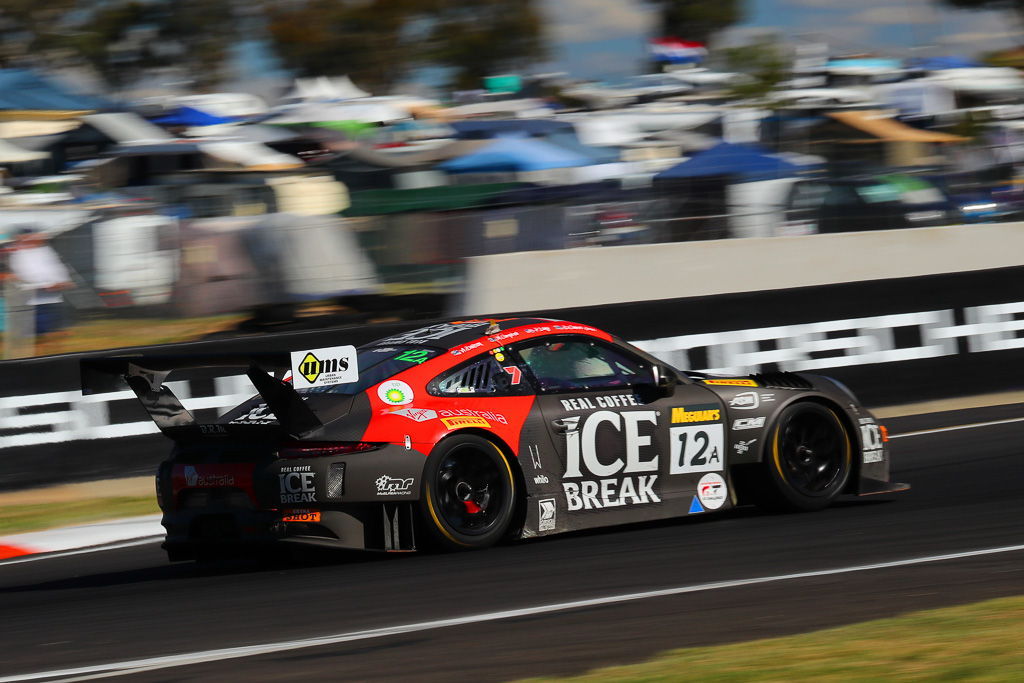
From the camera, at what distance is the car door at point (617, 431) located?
7922 millimetres

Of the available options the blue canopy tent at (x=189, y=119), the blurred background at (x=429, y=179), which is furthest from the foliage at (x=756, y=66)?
the blue canopy tent at (x=189, y=119)

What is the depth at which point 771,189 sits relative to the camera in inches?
654

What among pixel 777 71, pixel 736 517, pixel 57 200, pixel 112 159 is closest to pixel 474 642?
pixel 736 517

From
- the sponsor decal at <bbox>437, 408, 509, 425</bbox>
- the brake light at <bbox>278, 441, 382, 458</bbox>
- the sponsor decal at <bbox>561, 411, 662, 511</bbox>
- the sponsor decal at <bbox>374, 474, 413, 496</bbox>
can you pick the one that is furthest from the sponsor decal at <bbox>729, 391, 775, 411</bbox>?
the brake light at <bbox>278, 441, 382, 458</bbox>

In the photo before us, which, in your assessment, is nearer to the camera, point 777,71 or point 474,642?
point 474,642

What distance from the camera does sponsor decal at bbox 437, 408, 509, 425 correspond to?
24.5ft

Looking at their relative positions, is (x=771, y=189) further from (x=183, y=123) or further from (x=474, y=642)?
(x=183, y=123)

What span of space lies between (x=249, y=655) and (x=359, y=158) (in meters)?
21.1

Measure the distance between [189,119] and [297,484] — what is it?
99.0ft

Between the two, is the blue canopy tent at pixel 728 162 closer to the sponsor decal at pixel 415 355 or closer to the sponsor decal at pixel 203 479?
the sponsor decal at pixel 415 355

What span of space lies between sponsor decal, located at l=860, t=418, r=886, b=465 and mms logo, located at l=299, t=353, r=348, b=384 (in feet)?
11.8

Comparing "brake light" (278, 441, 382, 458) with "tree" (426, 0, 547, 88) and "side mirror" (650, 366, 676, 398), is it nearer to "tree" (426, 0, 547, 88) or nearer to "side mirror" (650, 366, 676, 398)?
"side mirror" (650, 366, 676, 398)

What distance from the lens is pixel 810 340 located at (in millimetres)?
14492

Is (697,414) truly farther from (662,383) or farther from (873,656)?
(873,656)
